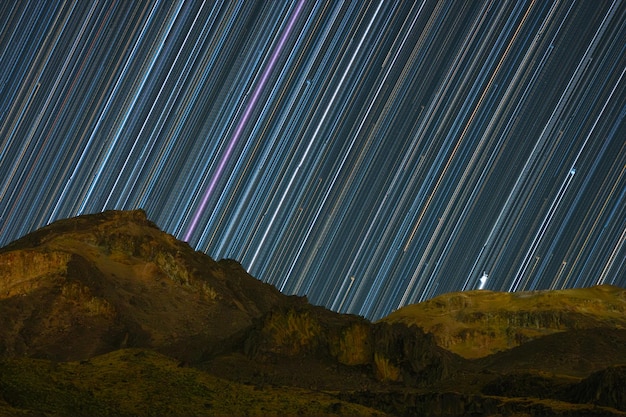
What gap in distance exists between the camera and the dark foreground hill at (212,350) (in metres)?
71.2

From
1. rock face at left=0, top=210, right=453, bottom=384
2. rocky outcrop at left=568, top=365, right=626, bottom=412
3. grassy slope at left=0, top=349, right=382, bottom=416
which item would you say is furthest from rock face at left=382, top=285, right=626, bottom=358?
grassy slope at left=0, top=349, right=382, bottom=416

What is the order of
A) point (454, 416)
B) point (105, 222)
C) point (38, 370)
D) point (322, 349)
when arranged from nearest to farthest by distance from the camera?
point (38, 370) → point (454, 416) → point (322, 349) → point (105, 222)

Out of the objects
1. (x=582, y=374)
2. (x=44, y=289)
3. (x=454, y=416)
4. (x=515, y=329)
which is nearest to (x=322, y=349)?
(x=454, y=416)

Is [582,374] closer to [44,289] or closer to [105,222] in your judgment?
[44,289]

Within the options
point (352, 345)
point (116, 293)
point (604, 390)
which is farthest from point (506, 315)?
point (604, 390)

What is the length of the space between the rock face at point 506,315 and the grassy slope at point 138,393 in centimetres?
8106

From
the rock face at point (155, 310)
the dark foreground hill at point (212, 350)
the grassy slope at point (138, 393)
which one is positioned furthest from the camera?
the rock face at point (155, 310)

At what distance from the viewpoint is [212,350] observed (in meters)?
105

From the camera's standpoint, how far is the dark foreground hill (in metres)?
71.2

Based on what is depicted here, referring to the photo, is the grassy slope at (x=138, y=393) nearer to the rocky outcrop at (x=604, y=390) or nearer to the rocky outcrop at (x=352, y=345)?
the rocky outcrop at (x=352, y=345)

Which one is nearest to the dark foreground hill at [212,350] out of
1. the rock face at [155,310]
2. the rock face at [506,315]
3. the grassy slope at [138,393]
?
the grassy slope at [138,393]

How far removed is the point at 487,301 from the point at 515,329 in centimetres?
1892

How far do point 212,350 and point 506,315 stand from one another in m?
74.5

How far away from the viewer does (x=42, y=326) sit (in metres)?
125
